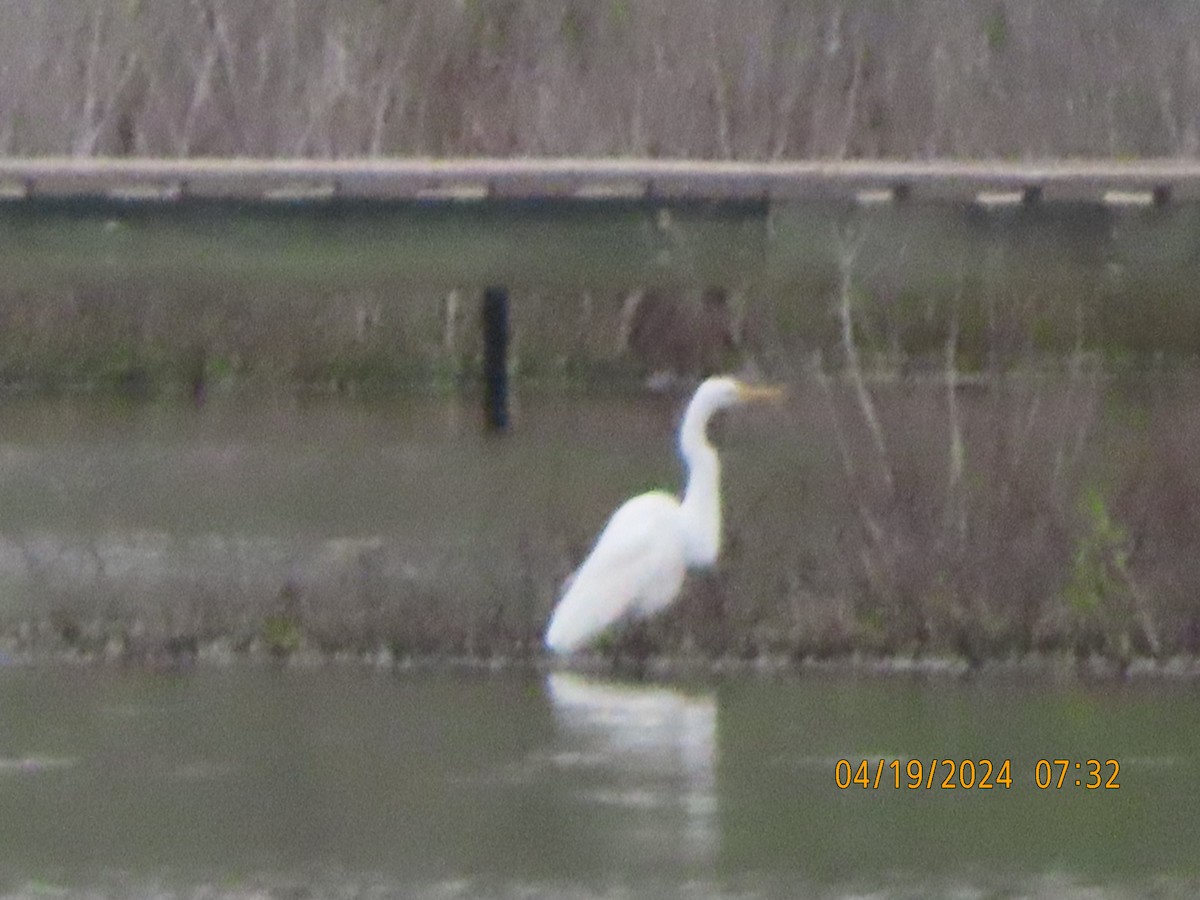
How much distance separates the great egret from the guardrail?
1.35 m

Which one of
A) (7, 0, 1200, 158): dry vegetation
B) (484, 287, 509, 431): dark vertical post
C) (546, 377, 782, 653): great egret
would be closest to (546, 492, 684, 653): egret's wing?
(546, 377, 782, 653): great egret

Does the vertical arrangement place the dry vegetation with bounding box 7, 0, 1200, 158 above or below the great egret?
above

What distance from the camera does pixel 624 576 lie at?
1353cm

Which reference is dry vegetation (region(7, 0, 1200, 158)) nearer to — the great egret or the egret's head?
the egret's head

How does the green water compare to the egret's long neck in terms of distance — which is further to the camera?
the egret's long neck

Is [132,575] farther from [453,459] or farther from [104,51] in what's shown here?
[104,51]

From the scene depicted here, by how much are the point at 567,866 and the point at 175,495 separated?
11.9 metres

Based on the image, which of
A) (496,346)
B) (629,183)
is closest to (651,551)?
(629,183)

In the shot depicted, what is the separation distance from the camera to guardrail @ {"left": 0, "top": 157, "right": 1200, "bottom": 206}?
1527 cm

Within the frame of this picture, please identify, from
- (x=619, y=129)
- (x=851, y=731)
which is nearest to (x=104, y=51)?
(x=619, y=129)

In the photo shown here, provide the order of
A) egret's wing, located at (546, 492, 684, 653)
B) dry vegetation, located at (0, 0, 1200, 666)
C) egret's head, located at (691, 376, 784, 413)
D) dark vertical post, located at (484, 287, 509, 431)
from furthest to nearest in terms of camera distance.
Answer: dry vegetation, located at (0, 0, 1200, 666), dark vertical post, located at (484, 287, 509, 431), egret's head, located at (691, 376, 784, 413), egret's wing, located at (546, 492, 684, 653)

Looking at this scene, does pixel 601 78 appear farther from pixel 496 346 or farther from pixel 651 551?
pixel 651 551

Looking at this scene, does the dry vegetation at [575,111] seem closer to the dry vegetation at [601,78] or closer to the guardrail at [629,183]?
the dry vegetation at [601,78]

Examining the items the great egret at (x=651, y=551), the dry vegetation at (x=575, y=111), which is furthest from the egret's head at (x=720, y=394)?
the dry vegetation at (x=575, y=111)
